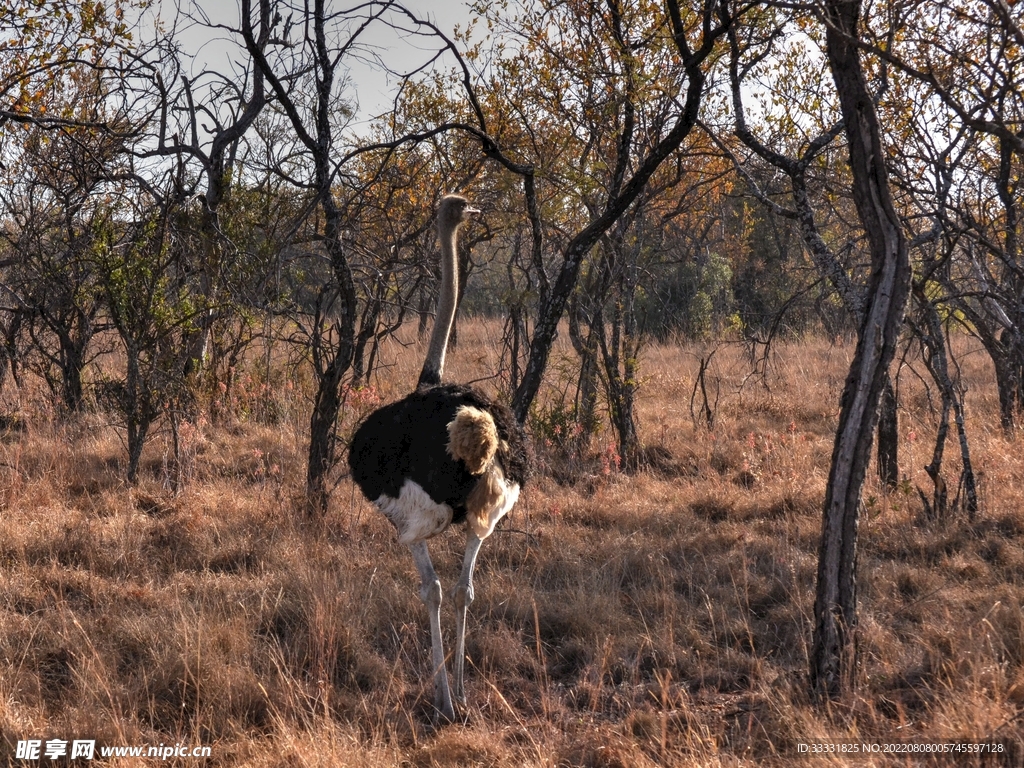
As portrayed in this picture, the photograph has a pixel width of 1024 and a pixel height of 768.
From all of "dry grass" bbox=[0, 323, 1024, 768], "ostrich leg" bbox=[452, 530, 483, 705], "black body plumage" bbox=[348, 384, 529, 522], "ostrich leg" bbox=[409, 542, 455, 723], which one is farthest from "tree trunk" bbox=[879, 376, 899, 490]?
"ostrich leg" bbox=[409, 542, 455, 723]

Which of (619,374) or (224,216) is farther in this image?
(619,374)

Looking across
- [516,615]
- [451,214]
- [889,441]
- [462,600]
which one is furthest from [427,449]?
[889,441]

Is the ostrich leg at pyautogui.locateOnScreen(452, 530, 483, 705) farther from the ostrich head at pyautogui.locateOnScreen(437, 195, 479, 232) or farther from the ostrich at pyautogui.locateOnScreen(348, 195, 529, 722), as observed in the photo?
the ostrich head at pyautogui.locateOnScreen(437, 195, 479, 232)

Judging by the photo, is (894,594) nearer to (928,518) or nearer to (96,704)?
(928,518)

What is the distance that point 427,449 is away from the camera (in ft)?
10.6

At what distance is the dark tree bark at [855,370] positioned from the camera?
298 cm

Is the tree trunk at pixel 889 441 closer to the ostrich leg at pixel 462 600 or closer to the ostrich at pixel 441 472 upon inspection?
the ostrich at pixel 441 472

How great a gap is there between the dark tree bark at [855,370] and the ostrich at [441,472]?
1088mm

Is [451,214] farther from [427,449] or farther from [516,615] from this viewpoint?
[516,615]

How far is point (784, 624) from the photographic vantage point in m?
3.99

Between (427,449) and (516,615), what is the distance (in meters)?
1.25

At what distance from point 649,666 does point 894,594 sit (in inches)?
48.6

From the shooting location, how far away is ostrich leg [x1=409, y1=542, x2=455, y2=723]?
3311 millimetres

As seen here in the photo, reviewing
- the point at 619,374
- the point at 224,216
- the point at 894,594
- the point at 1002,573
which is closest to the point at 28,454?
the point at 224,216
